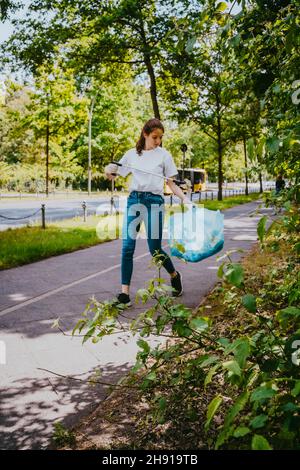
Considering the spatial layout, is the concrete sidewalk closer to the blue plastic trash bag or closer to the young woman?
the young woman

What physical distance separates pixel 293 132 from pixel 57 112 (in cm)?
3641

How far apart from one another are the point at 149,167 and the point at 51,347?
2229 mm

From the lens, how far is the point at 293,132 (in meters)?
1.64

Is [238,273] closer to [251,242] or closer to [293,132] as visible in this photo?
[293,132]

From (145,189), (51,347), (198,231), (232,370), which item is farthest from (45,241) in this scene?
(232,370)

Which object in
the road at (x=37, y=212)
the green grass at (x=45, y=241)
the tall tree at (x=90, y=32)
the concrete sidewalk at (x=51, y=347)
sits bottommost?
the concrete sidewalk at (x=51, y=347)

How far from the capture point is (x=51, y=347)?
12.1 ft

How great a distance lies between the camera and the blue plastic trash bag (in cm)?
387

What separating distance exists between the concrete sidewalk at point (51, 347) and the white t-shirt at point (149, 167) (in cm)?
139

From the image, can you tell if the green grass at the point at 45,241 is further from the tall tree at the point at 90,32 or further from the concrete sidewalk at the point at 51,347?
the tall tree at the point at 90,32

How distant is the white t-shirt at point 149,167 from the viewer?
4730mm

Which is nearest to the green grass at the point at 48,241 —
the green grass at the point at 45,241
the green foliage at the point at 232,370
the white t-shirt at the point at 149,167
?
the green grass at the point at 45,241

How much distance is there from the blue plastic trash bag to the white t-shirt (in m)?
0.85
